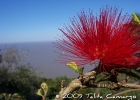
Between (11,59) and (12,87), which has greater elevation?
(11,59)

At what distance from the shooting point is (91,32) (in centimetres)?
62

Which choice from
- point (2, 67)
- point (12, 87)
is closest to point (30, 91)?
point (12, 87)

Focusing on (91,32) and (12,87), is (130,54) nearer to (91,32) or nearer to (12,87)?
(91,32)

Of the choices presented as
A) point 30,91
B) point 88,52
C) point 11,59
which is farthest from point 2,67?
point 88,52

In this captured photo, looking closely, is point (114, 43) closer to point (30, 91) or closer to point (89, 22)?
point (89, 22)

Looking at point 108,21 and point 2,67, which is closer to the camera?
point 108,21

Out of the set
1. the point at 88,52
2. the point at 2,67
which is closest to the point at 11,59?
the point at 2,67

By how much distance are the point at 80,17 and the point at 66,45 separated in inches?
3.4

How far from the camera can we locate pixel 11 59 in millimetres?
9500

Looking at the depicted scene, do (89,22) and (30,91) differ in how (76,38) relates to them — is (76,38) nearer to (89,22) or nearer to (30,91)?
(89,22)

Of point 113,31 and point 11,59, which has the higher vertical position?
point 11,59

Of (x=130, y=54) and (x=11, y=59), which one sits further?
(x=11, y=59)

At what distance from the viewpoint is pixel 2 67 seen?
30.1ft

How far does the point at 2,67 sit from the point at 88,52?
9008 mm
